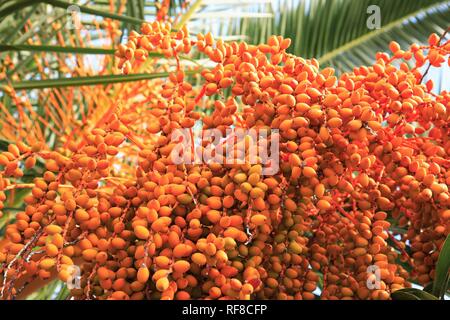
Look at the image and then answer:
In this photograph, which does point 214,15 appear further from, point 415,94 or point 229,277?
point 229,277

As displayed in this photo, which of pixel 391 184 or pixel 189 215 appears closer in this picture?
pixel 189 215

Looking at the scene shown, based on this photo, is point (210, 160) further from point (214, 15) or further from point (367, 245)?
point (214, 15)

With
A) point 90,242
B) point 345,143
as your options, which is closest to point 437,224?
point 345,143

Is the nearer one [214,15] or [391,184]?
[391,184]

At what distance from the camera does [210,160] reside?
0.71 meters

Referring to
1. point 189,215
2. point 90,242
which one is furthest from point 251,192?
point 90,242

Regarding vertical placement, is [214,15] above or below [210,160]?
below

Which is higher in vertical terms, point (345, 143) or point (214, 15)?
point (345, 143)

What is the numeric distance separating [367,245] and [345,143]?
5.3 inches

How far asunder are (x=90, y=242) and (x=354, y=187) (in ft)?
1.04

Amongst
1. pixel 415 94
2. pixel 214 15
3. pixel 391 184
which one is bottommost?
pixel 214 15
